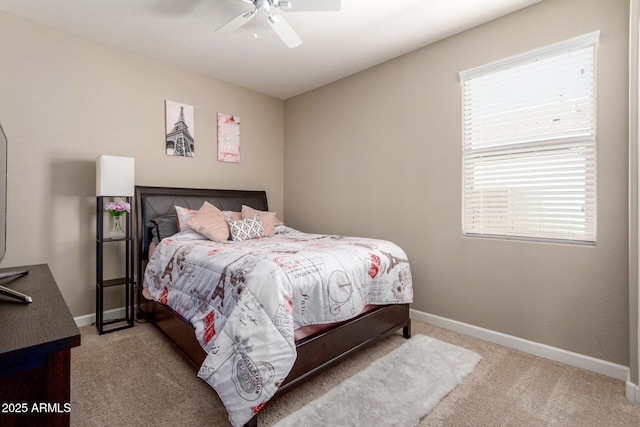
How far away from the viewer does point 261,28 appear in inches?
104

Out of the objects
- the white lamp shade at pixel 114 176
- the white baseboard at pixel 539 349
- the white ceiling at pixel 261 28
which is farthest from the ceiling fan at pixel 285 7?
the white baseboard at pixel 539 349

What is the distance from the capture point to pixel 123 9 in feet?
7.89

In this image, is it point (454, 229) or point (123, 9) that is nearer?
point (123, 9)

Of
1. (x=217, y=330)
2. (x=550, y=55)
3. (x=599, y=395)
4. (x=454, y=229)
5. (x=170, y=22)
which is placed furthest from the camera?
(x=454, y=229)

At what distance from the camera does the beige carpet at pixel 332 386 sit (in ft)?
5.32

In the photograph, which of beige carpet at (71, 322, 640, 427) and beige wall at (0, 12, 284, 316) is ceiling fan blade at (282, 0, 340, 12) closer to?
beige wall at (0, 12, 284, 316)

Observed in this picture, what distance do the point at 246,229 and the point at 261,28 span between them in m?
1.78

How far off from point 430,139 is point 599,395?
216 centimetres

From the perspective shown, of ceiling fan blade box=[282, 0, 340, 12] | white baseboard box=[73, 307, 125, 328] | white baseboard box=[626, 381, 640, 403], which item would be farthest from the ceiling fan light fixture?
white baseboard box=[626, 381, 640, 403]

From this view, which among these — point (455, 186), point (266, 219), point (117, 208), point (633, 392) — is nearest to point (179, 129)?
point (117, 208)

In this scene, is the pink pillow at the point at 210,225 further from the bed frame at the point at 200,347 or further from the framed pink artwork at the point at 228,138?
the framed pink artwork at the point at 228,138

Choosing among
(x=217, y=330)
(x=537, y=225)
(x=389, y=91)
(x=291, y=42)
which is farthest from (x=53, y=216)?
(x=537, y=225)

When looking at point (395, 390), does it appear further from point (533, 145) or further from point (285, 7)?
point (285, 7)

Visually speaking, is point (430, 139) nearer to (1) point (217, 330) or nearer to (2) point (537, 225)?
(2) point (537, 225)
